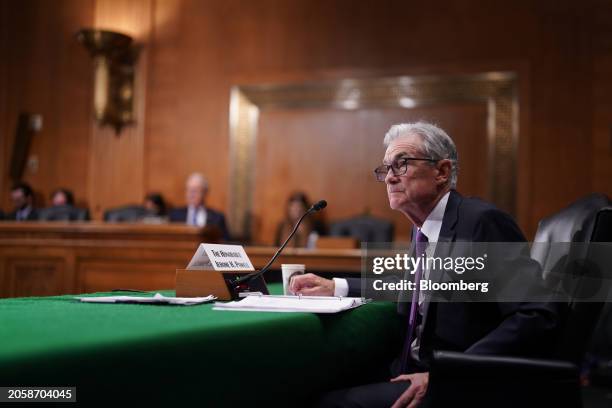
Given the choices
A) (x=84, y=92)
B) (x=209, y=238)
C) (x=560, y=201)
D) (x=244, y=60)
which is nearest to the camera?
(x=209, y=238)

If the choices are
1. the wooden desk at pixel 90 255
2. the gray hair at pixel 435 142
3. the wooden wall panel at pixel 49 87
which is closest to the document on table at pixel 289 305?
the gray hair at pixel 435 142

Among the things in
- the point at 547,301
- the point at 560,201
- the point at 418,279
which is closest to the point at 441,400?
the point at 547,301

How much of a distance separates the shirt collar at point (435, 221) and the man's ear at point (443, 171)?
0.04 meters

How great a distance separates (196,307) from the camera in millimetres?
1669

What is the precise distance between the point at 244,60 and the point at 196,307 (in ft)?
20.7

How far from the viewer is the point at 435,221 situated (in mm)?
2045

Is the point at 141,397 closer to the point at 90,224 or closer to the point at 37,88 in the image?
the point at 90,224

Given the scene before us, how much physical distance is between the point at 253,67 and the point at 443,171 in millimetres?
5863

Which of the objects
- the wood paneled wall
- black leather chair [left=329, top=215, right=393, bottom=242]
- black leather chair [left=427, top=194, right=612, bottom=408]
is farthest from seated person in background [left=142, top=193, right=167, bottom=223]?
black leather chair [left=427, top=194, right=612, bottom=408]

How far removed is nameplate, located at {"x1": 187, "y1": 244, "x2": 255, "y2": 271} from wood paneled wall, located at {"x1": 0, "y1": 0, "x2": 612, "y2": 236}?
5080mm

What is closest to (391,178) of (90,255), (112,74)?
(90,255)

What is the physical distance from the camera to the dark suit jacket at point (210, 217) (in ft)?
21.5

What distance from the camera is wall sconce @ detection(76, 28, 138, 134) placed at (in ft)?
25.2

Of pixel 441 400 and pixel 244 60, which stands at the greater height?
pixel 244 60
